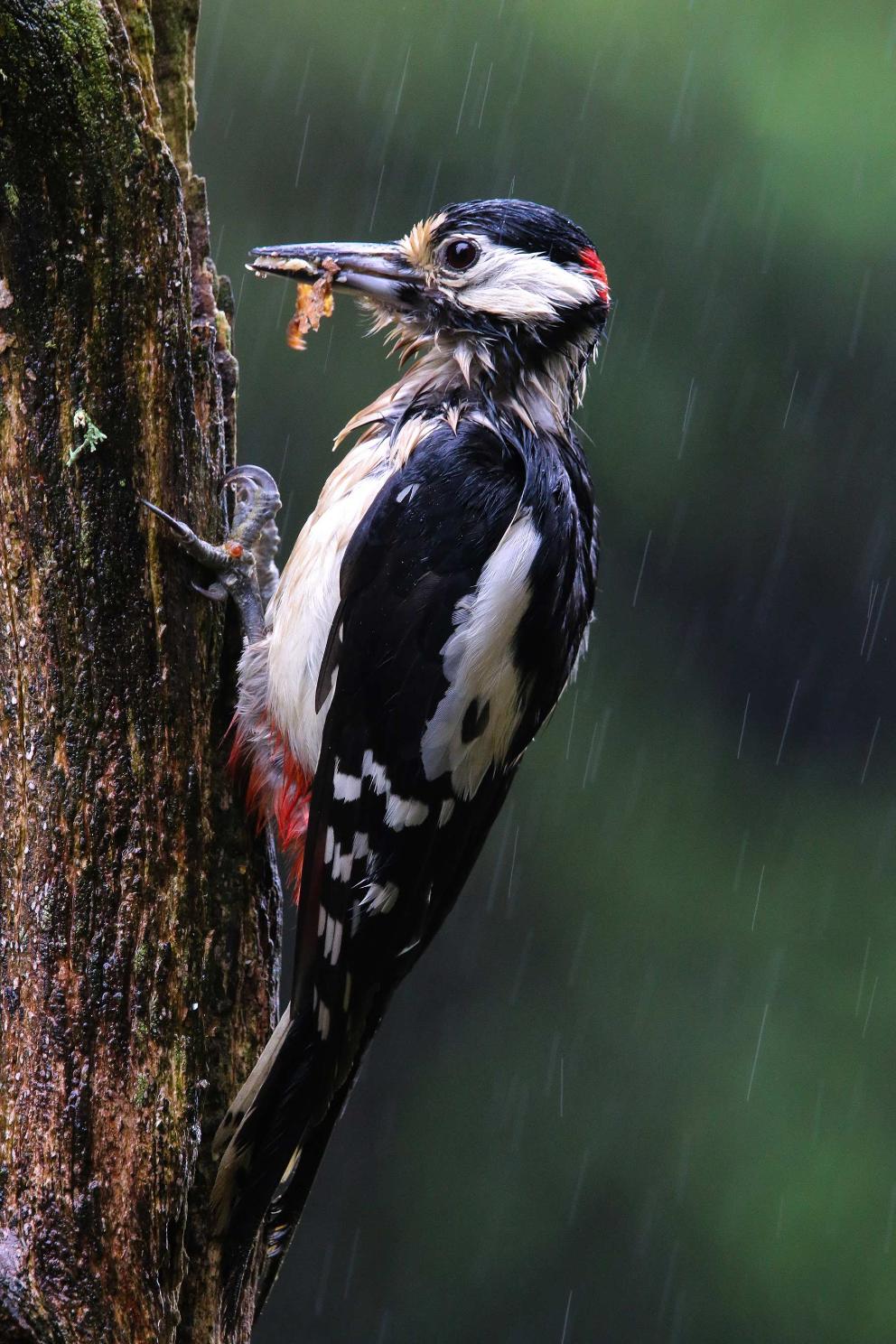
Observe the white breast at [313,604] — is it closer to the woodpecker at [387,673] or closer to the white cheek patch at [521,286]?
the woodpecker at [387,673]

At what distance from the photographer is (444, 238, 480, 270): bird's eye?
212cm

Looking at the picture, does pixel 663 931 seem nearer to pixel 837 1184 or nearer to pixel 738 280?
pixel 837 1184

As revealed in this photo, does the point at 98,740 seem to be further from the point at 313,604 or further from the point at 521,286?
the point at 521,286

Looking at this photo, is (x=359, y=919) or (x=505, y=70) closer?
(x=359, y=919)

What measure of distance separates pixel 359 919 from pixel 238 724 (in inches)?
11.7

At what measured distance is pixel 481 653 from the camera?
1.90m

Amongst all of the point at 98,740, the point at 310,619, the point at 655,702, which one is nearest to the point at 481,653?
the point at 310,619

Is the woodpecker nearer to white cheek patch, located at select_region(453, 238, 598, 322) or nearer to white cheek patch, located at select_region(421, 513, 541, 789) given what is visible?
white cheek patch, located at select_region(421, 513, 541, 789)

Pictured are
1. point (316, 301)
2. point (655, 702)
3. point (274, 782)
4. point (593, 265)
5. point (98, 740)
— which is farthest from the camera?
point (655, 702)

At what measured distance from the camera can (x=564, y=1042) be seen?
18.3 ft

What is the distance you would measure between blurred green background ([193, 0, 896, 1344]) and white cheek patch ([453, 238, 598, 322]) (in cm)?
298

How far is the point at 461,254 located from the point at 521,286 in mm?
105

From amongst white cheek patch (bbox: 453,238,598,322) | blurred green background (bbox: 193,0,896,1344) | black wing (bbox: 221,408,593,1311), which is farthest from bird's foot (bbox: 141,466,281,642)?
blurred green background (bbox: 193,0,896,1344)

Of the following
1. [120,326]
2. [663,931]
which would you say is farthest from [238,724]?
[663,931]
